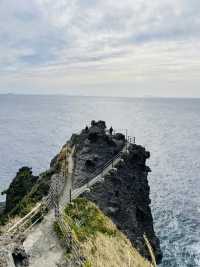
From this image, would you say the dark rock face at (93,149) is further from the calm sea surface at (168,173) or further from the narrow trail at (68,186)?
the calm sea surface at (168,173)

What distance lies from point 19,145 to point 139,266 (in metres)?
135

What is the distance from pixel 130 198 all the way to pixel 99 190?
20.8 ft

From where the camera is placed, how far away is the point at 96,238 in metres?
28.7

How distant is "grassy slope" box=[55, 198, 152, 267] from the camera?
25.2 m

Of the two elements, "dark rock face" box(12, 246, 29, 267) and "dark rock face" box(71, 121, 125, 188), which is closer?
"dark rock face" box(12, 246, 29, 267)

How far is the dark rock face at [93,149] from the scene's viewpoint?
45112mm

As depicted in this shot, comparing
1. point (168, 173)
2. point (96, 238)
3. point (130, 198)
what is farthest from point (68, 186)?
point (168, 173)

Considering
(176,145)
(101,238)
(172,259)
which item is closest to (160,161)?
(176,145)

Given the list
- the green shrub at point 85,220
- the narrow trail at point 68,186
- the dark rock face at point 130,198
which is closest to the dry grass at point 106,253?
the green shrub at point 85,220

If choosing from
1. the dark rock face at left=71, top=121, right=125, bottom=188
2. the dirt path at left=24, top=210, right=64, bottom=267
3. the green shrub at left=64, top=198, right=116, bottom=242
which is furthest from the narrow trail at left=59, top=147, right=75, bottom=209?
the dirt path at left=24, top=210, right=64, bottom=267

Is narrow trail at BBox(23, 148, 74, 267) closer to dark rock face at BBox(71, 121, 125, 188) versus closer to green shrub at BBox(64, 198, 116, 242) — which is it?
green shrub at BBox(64, 198, 116, 242)

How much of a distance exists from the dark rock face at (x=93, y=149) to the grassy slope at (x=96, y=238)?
7.71 meters

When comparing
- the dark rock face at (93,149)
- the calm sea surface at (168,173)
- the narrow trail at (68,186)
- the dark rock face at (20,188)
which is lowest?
the calm sea surface at (168,173)

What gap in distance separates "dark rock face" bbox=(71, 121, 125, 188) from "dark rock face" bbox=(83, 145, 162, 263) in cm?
252
